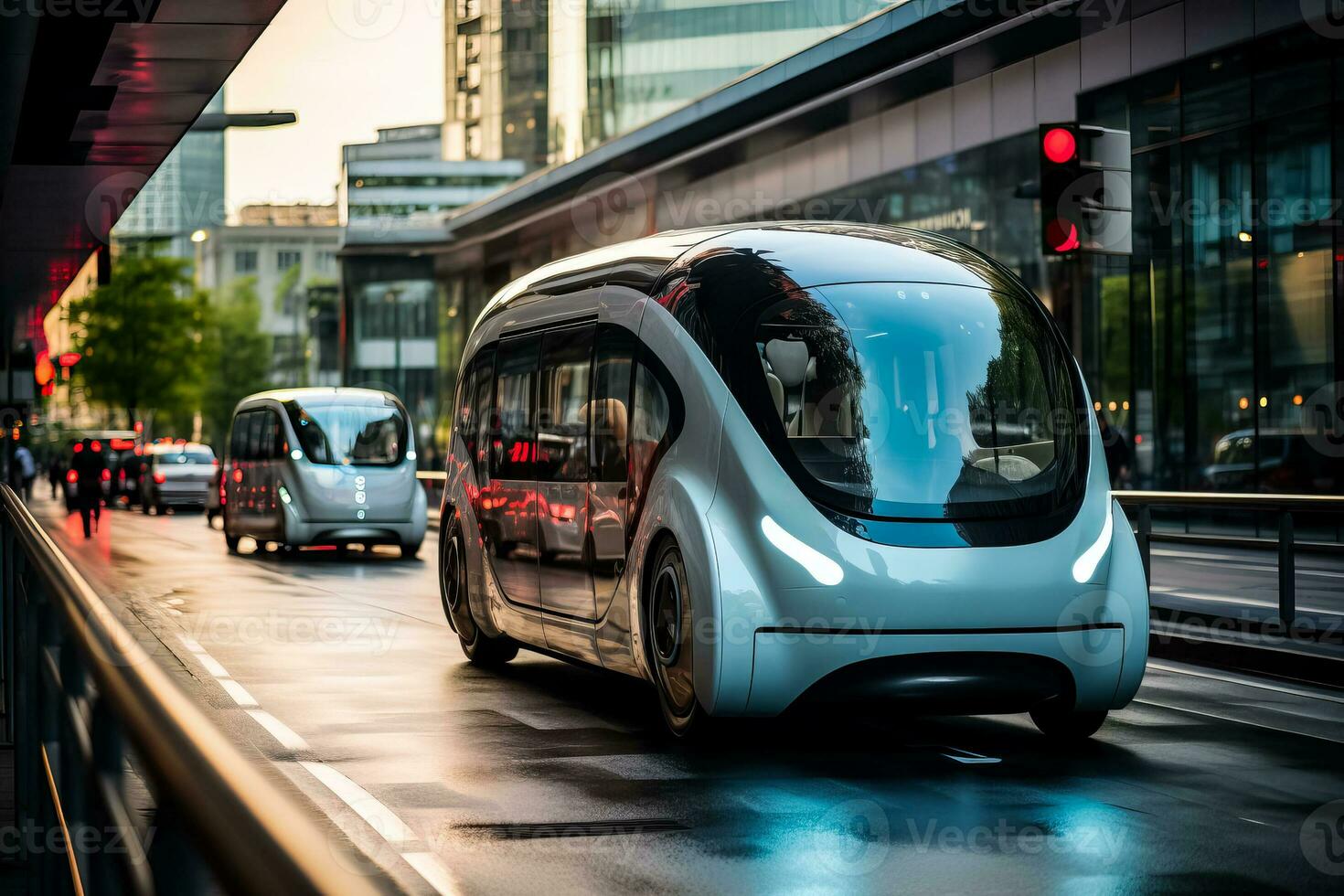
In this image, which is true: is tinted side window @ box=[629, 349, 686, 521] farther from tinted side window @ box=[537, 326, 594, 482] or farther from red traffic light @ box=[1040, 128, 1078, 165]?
red traffic light @ box=[1040, 128, 1078, 165]

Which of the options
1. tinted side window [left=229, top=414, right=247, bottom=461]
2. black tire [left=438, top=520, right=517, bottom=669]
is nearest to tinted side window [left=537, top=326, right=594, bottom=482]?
black tire [left=438, top=520, right=517, bottom=669]

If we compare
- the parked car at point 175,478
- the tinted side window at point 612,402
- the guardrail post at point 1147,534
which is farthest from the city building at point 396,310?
the tinted side window at point 612,402

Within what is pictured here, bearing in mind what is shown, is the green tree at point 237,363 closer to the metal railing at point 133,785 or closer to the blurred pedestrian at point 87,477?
the blurred pedestrian at point 87,477

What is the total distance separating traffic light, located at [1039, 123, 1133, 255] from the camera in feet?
38.3

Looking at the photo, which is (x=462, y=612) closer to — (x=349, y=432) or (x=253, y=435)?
(x=349, y=432)

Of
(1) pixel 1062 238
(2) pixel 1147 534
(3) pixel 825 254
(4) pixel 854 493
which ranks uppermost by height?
(1) pixel 1062 238

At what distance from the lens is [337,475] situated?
25312mm

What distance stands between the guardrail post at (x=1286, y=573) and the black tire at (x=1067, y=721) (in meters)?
3.59

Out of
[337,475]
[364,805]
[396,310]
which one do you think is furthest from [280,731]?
[396,310]

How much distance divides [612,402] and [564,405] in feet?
2.82

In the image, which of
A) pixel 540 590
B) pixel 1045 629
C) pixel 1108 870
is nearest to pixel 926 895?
pixel 1108 870

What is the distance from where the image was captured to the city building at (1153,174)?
80.1 feet

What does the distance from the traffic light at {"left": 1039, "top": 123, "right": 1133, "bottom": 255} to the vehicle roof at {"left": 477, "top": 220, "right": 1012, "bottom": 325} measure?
6.90 ft

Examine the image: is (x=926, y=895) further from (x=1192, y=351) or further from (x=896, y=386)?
(x=1192, y=351)
